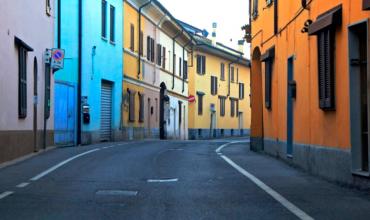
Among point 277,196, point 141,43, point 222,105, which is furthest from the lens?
point 222,105

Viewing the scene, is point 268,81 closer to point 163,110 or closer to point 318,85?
point 318,85

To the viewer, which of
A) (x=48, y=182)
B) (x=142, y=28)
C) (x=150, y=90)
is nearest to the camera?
(x=48, y=182)

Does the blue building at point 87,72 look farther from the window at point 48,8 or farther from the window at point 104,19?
the window at point 48,8

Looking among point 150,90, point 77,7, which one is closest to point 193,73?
point 150,90

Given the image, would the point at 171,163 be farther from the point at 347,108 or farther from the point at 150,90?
the point at 150,90

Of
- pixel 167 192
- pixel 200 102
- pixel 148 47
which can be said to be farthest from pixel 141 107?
pixel 167 192

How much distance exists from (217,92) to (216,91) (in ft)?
0.93

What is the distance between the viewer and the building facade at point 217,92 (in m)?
55.8

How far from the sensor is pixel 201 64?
186 ft

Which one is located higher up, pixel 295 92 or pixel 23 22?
pixel 23 22

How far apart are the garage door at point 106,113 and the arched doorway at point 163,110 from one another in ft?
38.4

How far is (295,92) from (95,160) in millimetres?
5361

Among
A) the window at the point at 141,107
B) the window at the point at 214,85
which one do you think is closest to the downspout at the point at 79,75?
the window at the point at 141,107

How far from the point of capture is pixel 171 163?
53.2 ft
